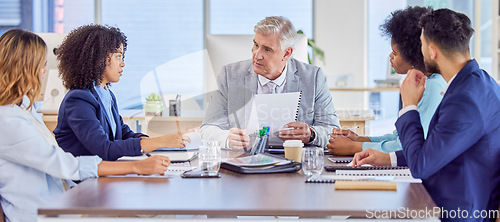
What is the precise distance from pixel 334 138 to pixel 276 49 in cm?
64

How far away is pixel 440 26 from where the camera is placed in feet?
4.71

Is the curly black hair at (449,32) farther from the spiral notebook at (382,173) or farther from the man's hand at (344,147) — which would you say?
the man's hand at (344,147)

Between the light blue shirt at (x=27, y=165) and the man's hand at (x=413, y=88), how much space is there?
3.04 feet

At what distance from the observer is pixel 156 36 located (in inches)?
248

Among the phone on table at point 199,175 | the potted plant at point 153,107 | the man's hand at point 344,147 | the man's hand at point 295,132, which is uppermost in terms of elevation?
the potted plant at point 153,107

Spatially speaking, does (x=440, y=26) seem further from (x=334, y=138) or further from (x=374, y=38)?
(x=374, y=38)

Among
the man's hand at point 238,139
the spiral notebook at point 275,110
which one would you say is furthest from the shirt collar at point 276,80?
the man's hand at point 238,139

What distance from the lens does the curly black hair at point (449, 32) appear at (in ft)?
4.67

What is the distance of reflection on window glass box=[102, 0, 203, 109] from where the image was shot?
20.6 ft

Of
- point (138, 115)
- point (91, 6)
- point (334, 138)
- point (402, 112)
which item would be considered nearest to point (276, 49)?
point (334, 138)

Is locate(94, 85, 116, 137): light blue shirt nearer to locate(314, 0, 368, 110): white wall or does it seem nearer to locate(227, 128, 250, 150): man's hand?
locate(227, 128, 250, 150): man's hand

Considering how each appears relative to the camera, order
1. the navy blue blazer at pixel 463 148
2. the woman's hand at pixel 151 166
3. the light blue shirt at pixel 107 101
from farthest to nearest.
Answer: the light blue shirt at pixel 107 101 < the woman's hand at pixel 151 166 < the navy blue blazer at pixel 463 148

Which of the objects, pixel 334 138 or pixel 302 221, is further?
pixel 334 138

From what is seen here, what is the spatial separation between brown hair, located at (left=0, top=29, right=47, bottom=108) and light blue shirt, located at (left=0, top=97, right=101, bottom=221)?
48 mm
